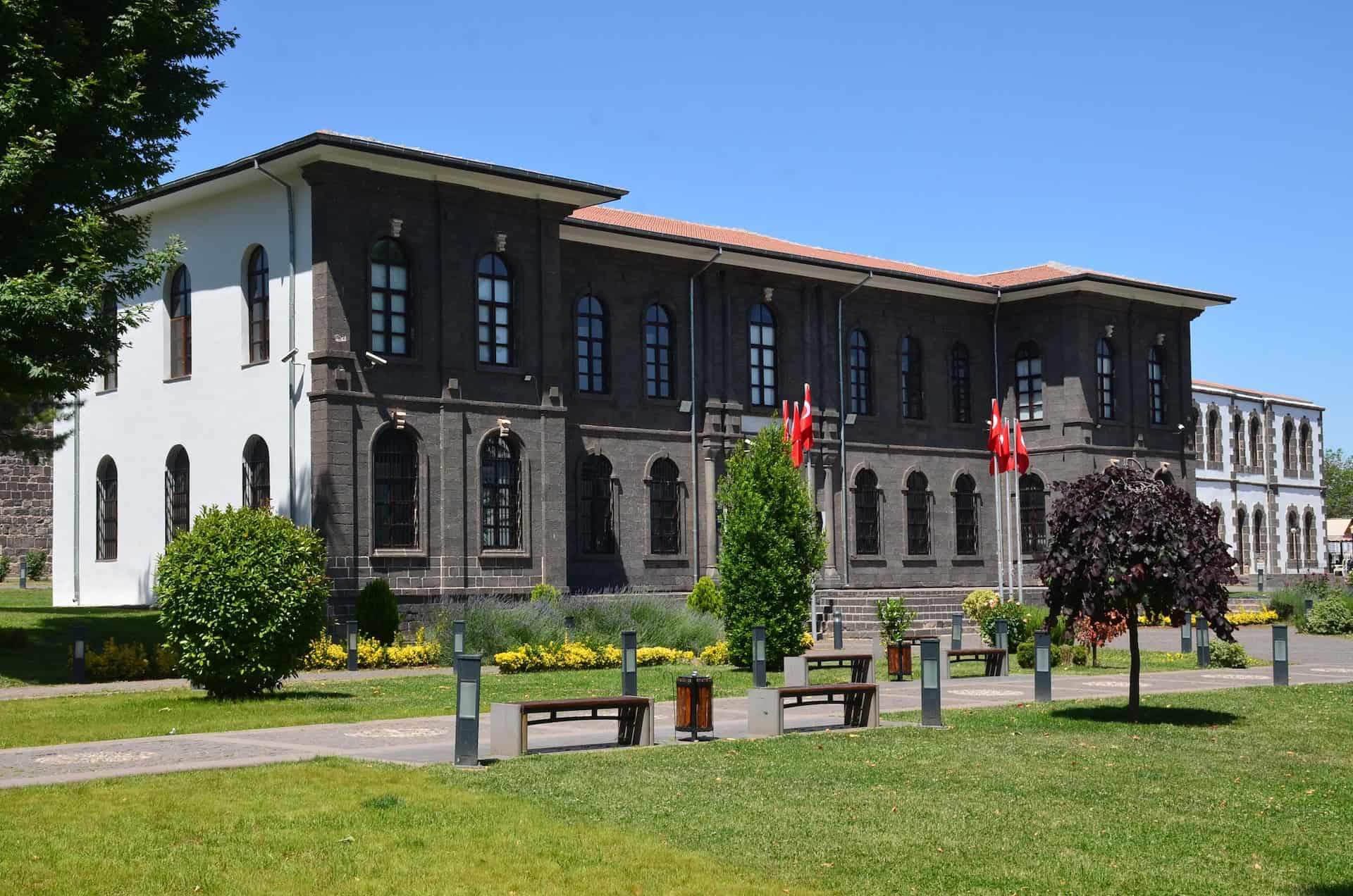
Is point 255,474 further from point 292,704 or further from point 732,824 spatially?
point 732,824

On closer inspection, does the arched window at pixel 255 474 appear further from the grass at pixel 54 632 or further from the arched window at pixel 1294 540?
the arched window at pixel 1294 540

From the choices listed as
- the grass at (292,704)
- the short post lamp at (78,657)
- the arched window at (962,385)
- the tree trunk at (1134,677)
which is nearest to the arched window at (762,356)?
the arched window at (962,385)

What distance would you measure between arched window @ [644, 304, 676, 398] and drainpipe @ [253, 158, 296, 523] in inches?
409

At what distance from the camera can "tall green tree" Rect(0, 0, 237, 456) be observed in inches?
906

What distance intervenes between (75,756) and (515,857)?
6846 millimetres

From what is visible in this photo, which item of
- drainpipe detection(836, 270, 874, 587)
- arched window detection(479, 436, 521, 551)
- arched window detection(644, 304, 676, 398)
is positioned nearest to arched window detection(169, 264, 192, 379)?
arched window detection(479, 436, 521, 551)

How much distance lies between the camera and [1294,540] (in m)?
69.2

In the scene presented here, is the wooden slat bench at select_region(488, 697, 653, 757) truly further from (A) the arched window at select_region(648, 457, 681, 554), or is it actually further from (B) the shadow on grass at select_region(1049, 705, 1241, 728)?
(A) the arched window at select_region(648, 457, 681, 554)

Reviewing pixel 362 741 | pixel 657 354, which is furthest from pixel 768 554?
pixel 657 354

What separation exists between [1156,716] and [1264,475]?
5169 centimetres

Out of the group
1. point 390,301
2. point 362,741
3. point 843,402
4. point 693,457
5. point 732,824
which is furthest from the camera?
point 843,402

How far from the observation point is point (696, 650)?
3017 cm

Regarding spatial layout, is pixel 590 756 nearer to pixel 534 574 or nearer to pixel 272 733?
pixel 272 733

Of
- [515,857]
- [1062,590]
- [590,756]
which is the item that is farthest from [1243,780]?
[515,857]
